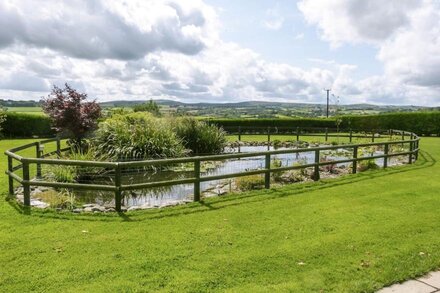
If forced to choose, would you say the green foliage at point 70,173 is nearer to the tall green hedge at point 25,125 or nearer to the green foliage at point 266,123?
the tall green hedge at point 25,125

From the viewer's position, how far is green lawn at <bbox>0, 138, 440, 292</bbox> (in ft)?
14.3

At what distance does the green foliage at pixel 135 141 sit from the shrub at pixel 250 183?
5.06 metres

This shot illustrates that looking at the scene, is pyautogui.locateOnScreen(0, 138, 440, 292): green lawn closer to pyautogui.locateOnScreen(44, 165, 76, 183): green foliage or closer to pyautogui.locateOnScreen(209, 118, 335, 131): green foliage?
pyautogui.locateOnScreen(44, 165, 76, 183): green foliage

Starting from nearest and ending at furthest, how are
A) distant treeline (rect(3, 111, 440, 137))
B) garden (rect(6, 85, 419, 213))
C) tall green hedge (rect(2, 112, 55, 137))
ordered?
garden (rect(6, 85, 419, 213)) → tall green hedge (rect(2, 112, 55, 137)) → distant treeline (rect(3, 111, 440, 137))

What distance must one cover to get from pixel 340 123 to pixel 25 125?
27.2 m

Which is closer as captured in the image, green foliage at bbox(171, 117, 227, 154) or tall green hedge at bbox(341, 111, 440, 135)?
green foliage at bbox(171, 117, 227, 154)

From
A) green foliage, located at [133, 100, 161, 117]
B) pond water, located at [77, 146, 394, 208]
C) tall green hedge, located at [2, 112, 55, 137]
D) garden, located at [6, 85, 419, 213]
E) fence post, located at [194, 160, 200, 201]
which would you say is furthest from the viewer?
tall green hedge, located at [2, 112, 55, 137]

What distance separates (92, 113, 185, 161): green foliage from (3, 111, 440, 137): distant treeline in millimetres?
14117

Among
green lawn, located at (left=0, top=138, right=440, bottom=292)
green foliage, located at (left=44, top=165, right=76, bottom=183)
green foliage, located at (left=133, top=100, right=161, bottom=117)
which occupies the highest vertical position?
green foliage, located at (left=133, top=100, right=161, bottom=117)

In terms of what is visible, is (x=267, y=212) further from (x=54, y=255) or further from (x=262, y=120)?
(x=262, y=120)

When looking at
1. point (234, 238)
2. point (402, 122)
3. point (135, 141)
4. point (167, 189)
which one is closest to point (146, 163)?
point (234, 238)

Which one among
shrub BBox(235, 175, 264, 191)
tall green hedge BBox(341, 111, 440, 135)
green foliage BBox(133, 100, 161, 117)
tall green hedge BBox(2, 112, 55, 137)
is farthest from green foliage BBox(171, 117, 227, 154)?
tall green hedge BBox(341, 111, 440, 135)

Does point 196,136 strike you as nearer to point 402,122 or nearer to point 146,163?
point 146,163

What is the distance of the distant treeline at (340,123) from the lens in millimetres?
27266
